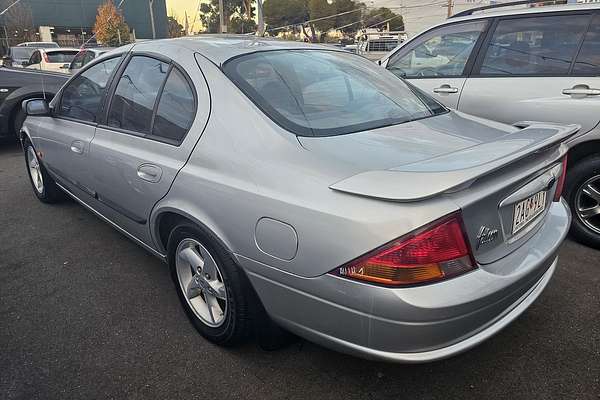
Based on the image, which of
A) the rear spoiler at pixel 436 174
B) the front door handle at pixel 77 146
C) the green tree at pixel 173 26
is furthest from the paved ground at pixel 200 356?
the green tree at pixel 173 26

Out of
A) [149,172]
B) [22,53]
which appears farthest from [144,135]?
[22,53]

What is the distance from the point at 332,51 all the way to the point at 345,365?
1909mm

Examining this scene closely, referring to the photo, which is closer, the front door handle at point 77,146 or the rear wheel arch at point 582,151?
the front door handle at point 77,146

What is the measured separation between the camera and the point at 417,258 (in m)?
1.61

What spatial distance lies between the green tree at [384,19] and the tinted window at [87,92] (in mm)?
70831

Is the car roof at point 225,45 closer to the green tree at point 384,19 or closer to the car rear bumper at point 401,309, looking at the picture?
the car rear bumper at point 401,309

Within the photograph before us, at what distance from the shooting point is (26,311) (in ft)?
9.17

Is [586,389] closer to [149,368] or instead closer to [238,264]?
[238,264]

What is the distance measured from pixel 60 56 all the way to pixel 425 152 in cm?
1408

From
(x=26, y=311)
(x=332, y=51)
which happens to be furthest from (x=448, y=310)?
(x=26, y=311)

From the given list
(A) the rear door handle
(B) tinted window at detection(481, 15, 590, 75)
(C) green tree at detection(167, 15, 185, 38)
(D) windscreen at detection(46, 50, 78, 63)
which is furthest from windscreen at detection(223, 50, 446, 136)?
(C) green tree at detection(167, 15, 185, 38)

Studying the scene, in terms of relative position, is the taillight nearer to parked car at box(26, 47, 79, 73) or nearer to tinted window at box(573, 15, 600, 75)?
tinted window at box(573, 15, 600, 75)

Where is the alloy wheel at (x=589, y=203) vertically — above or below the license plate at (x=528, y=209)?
below

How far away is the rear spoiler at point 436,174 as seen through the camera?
1.55m
